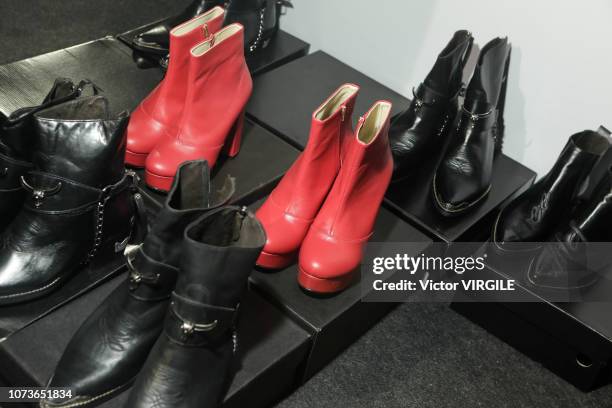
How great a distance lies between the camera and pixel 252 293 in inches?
49.5

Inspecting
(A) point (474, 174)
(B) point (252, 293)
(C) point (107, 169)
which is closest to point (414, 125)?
(A) point (474, 174)

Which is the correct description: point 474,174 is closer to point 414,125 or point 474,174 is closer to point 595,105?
point 414,125

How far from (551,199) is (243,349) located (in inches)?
26.5

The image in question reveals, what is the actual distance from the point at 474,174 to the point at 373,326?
1.23ft

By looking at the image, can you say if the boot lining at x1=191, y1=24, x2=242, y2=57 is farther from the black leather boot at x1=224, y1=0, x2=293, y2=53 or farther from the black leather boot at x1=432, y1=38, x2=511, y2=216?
the black leather boot at x1=432, y1=38, x2=511, y2=216

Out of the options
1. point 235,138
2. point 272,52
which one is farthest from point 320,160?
point 272,52

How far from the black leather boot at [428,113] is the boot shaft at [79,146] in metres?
0.63

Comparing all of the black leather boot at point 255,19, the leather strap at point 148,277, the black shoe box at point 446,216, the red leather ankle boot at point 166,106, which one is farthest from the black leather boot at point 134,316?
the black leather boot at point 255,19

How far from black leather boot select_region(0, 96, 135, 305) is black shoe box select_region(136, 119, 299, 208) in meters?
0.21

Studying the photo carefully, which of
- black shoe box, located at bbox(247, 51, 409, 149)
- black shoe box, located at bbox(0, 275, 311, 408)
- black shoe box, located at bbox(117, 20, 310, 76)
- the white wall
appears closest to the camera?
black shoe box, located at bbox(0, 275, 311, 408)

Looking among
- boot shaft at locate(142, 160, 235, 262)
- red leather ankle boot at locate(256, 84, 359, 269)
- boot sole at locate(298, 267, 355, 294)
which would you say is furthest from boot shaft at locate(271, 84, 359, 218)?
boot shaft at locate(142, 160, 235, 262)

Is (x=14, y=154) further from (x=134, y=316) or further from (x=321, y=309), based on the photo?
(x=321, y=309)

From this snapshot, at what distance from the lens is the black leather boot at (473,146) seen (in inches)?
58.1

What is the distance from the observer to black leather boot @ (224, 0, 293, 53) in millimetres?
1743
